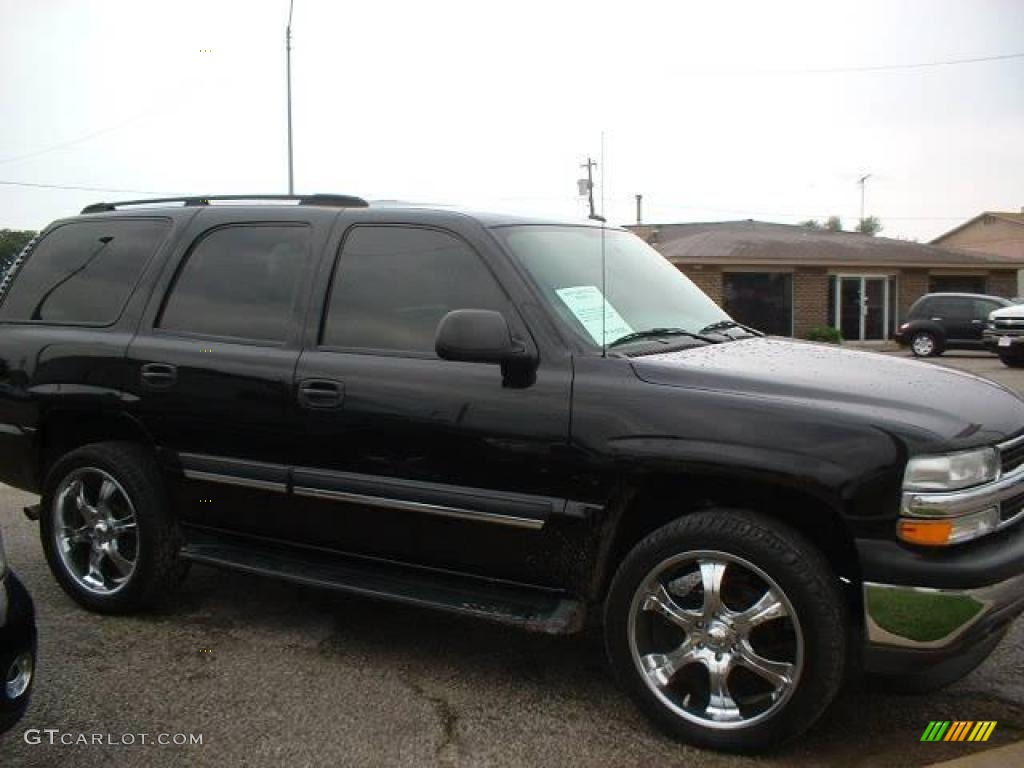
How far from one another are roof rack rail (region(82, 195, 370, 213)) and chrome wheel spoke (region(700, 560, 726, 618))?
6.83ft

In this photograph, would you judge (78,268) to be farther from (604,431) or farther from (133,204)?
(604,431)

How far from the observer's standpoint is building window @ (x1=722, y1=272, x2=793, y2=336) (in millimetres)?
29016

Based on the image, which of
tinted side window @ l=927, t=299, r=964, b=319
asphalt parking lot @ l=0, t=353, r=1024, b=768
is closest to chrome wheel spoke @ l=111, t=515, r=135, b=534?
asphalt parking lot @ l=0, t=353, r=1024, b=768

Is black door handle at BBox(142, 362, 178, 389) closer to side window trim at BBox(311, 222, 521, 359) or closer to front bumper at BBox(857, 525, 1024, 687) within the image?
side window trim at BBox(311, 222, 521, 359)

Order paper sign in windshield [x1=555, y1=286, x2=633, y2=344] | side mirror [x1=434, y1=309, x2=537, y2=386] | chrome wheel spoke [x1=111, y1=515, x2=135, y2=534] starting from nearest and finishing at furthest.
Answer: side mirror [x1=434, y1=309, x2=537, y2=386] → paper sign in windshield [x1=555, y1=286, x2=633, y2=344] → chrome wheel spoke [x1=111, y1=515, x2=135, y2=534]

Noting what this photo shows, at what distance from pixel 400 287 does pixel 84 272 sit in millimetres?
1811

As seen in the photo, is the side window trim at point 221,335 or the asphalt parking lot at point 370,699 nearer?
the asphalt parking lot at point 370,699

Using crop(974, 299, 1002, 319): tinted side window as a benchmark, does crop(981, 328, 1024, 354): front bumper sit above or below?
below

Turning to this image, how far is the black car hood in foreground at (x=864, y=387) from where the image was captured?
2.98 meters

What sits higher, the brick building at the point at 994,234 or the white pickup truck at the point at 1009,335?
the brick building at the point at 994,234

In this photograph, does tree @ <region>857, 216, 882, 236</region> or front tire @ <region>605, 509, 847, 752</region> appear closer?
front tire @ <region>605, 509, 847, 752</region>

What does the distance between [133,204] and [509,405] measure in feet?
8.42

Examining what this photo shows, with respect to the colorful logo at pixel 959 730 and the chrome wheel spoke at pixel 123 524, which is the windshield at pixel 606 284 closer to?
the colorful logo at pixel 959 730

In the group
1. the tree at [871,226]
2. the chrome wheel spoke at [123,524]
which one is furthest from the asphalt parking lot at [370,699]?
the tree at [871,226]
